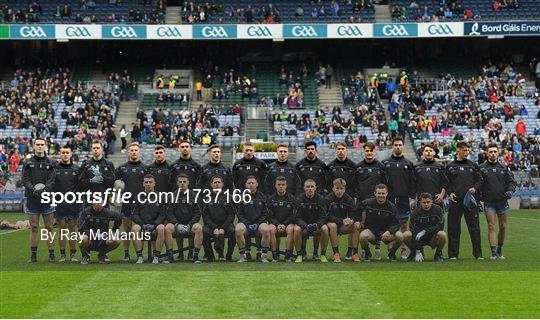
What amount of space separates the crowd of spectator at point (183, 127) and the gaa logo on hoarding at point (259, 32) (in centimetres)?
444

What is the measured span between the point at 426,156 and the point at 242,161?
3.15m

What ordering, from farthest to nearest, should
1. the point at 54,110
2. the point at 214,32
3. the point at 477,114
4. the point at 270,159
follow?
the point at 214,32
the point at 54,110
the point at 477,114
the point at 270,159

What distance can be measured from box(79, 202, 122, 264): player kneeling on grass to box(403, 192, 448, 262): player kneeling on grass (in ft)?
16.1

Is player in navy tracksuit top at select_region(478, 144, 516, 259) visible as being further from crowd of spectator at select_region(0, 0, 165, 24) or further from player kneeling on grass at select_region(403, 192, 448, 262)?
crowd of spectator at select_region(0, 0, 165, 24)

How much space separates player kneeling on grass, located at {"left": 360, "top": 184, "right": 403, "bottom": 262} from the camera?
16609mm

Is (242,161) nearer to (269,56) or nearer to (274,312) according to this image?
(274,312)

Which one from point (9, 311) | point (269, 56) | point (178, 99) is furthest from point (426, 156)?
point (269, 56)

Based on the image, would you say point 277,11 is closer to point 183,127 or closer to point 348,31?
point 348,31

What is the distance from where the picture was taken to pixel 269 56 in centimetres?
5184

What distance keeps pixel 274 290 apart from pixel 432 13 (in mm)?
39678

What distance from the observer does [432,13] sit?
50625 mm

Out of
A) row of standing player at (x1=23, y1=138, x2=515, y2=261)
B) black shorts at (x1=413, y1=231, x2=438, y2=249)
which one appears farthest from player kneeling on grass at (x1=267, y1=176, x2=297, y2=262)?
black shorts at (x1=413, y1=231, x2=438, y2=249)

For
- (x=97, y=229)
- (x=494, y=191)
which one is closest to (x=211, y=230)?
(x=97, y=229)

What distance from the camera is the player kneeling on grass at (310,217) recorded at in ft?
54.3
